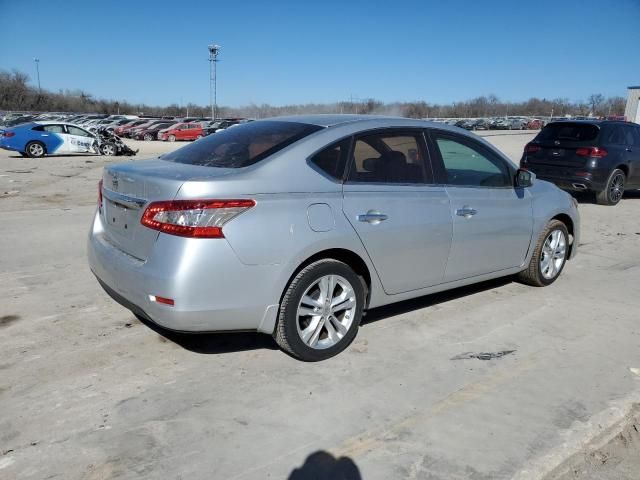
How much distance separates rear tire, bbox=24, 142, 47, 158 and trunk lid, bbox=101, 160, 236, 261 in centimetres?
1864

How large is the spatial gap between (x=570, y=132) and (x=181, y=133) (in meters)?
33.0

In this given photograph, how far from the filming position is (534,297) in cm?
530

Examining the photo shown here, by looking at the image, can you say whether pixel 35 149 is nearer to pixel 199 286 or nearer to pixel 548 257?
pixel 548 257

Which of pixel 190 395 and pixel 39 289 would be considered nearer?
pixel 190 395

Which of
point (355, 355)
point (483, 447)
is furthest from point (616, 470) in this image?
point (355, 355)

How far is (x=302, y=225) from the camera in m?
3.40

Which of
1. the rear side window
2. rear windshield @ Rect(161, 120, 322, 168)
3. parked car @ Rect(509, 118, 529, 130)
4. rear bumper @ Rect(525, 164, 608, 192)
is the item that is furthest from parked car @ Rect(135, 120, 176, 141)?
parked car @ Rect(509, 118, 529, 130)

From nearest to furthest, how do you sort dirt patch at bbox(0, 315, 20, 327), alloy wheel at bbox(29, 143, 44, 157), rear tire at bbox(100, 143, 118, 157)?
dirt patch at bbox(0, 315, 20, 327) < alloy wheel at bbox(29, 143, 44, 157) < rear tire at bbox(100, 143, 118, 157)

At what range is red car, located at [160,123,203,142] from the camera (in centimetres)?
3944

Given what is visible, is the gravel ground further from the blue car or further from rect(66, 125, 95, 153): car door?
rect(66, 125, 95, 153): car door

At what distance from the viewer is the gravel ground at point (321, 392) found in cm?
267

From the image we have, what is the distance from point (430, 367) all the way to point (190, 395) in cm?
Answer: 162

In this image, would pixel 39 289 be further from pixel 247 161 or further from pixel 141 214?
pixel 247 161

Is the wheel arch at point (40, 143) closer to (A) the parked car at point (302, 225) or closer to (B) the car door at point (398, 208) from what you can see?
(A) the parked car at point (302, 225)
